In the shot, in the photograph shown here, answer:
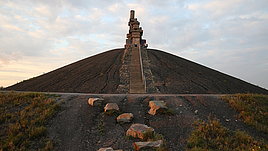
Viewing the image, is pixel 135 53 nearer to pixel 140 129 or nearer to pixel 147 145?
pixel 140 129

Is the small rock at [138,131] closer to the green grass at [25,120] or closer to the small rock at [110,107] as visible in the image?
the small rock at [110,107]

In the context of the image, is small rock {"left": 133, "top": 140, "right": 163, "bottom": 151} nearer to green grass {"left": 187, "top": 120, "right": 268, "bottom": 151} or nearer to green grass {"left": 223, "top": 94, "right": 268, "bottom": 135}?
green grass {"left": 187, "top": 120, "right": 268, "bottom": 151}

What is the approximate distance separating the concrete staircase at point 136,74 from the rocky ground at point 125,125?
36.4ft

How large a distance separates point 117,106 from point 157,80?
15168 millimetres

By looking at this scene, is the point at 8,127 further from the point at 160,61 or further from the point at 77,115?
the point at 160,61

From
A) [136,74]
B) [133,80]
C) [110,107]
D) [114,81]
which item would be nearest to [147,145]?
[110,107]

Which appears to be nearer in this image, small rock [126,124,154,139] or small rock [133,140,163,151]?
small rock [133,140,163,151]

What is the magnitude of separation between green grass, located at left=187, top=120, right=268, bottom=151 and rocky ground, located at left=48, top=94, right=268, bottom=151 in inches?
13.8

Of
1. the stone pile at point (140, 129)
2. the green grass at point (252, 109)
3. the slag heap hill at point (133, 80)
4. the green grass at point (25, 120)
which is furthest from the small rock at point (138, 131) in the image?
the slag heap hill at point (133, 80)

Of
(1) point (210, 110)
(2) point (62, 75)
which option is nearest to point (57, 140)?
(1) point (210, 110)

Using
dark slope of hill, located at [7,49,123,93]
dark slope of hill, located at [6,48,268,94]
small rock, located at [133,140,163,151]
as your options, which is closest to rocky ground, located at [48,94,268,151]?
small rock, located at [133,140,163,151]

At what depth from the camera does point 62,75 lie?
26.4 meters

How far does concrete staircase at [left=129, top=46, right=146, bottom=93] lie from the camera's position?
2055cm

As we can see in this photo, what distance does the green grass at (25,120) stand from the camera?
5523mm
